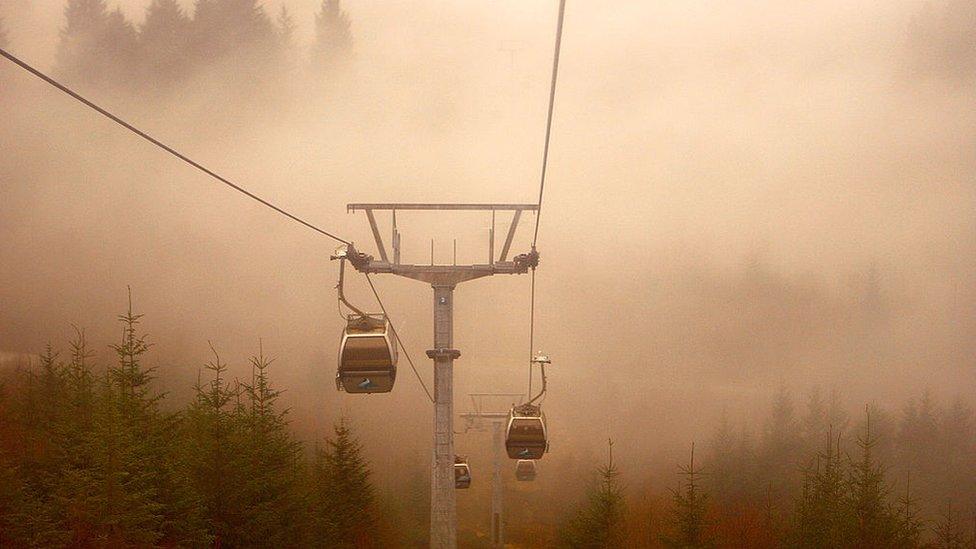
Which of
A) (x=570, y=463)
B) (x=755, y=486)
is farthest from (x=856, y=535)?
(x=570, y=463)

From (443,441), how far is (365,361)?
77.0 inches

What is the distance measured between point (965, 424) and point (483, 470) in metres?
72.0

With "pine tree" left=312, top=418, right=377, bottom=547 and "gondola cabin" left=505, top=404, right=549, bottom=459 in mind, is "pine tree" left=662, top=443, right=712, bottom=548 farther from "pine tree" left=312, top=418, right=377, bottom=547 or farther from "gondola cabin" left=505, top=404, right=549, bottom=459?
"pine tree" left=312, top=418, right=377, bottom=547

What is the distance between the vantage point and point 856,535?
29688 millimetres

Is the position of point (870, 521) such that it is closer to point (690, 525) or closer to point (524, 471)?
point (690, 525)

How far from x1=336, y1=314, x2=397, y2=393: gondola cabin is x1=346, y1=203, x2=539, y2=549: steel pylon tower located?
991mm

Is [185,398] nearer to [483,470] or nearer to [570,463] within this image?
[483,470]

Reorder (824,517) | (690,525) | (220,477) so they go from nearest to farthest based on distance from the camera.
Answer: (220,477), (690,525), (824,517)

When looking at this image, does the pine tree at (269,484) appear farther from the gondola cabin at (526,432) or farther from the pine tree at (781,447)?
the pine tree at (781,447)

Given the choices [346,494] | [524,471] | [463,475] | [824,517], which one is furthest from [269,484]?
[824,517]

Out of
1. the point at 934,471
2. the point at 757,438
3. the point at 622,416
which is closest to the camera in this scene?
the point at 934,471

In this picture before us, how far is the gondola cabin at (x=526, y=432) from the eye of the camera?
20531 mm

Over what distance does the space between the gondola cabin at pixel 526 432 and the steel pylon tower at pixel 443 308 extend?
692cm

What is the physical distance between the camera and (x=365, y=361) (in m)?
13.1
